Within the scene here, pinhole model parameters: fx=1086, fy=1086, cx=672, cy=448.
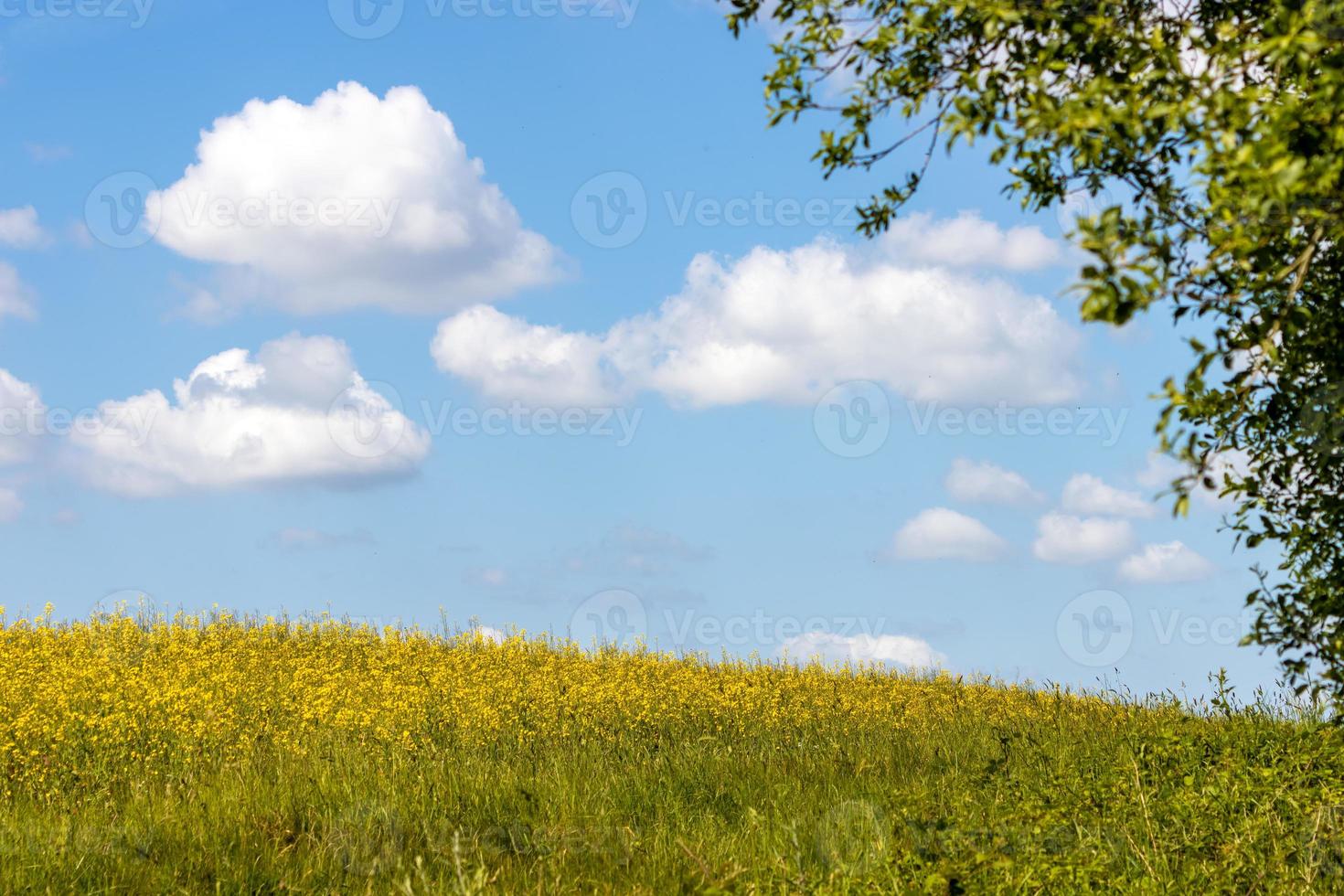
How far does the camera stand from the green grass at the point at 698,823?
6555 mm

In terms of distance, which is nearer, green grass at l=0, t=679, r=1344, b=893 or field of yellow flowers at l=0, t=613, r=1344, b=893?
green grass at l=0, t=679, r=1344, b=893

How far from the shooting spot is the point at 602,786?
9.77 meters

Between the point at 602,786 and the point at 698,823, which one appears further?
the point at 602,786

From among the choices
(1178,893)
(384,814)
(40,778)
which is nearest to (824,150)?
(1178,893)

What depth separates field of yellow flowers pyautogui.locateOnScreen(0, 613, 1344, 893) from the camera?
6.86 m

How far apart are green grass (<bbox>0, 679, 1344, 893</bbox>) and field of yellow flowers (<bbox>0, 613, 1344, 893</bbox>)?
0.03 meters

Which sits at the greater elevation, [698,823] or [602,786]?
[602,786]

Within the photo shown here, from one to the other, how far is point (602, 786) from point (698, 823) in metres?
1.12

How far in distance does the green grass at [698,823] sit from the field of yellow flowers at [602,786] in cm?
3

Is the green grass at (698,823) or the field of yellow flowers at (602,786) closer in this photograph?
the green grass at (698,823)

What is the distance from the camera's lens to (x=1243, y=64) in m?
5.00

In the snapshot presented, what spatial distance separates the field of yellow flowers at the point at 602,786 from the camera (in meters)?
6.86

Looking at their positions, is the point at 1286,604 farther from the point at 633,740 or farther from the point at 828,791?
the point at 633,740

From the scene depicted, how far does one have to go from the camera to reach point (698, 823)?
903 centimetres
